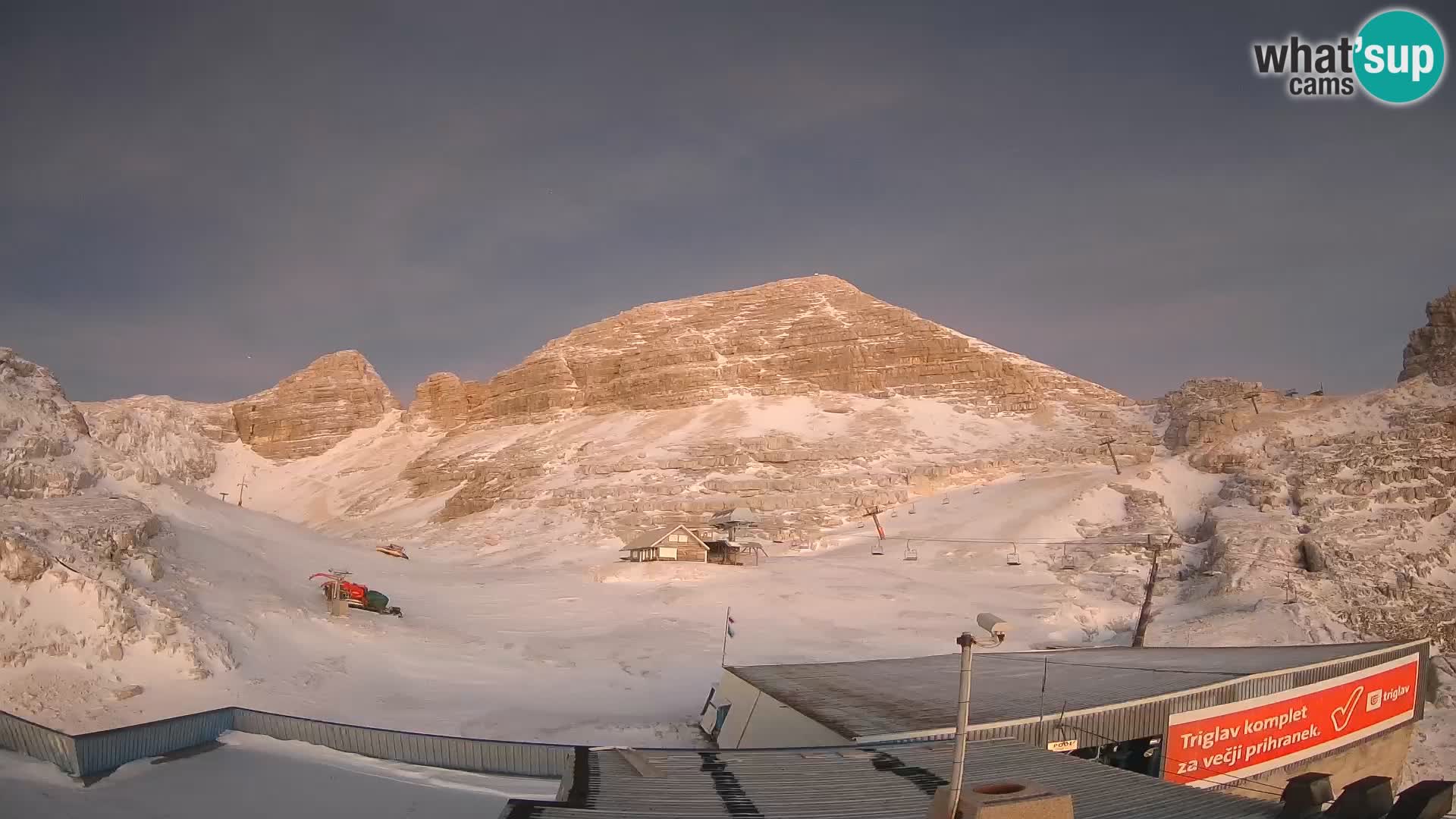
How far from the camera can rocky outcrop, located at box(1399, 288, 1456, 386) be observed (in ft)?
131

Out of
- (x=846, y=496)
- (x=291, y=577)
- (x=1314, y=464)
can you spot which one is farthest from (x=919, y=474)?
(x=291, y=577)

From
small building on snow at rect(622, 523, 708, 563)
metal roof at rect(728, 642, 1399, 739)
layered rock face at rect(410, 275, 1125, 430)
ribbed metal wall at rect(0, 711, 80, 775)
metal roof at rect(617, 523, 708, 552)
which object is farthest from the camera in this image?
layered rock face at rect(410, 275, 1125, 430)

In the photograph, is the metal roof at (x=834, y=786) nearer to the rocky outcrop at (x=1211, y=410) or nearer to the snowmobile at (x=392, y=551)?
the snowmobile at (x=392, y=551)

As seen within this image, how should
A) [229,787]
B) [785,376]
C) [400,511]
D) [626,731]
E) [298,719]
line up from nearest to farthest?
1. [229,787]
2. [298,719]
3. [626,731]
4. [400,511]
5. [785,376]

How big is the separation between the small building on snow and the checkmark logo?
2314 centimetres

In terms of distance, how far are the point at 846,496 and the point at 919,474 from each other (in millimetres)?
5509

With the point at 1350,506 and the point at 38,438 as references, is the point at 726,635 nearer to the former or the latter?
the point at 38,438

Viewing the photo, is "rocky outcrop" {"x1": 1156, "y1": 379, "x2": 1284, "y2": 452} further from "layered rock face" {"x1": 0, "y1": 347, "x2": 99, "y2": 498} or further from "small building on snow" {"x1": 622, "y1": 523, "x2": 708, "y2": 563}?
"layered rock face" {"x1": 0, "y1": 347, "x2": 99, "y2": 498}

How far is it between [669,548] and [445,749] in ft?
79.5

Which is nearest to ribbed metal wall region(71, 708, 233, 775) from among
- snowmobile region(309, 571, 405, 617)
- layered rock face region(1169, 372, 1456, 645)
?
snowmobile region(309, 571, 405, 617)

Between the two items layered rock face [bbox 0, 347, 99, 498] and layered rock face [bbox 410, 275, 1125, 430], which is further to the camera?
layered rock face [bbox 410, 275, 1125, 430]

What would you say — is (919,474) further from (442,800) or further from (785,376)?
(442,800)

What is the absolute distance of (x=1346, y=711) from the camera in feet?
46.5

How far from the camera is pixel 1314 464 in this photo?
1420 inches
